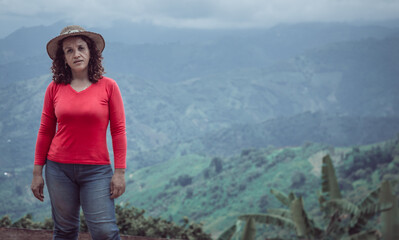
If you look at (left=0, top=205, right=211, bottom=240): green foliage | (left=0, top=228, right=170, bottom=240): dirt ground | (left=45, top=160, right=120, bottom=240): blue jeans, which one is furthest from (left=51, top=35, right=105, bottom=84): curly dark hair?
(left=0, top=205, right=211, bottom=240): green foliage

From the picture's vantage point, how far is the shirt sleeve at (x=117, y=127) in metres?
2.19

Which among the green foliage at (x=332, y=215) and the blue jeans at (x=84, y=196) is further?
the green foliage at (x=332, y=215)

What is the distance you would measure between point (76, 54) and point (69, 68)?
0.13m

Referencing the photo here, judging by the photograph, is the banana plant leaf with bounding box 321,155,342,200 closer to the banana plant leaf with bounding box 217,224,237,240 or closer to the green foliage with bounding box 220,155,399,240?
the green foliage with bounding box 220,155,399,240

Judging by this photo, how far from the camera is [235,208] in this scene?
61594 millimetres

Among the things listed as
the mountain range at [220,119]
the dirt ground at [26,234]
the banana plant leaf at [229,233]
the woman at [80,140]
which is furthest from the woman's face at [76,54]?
the mountain range at [220,119]

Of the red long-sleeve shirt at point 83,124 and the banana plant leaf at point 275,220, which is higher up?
the red long-sleeve shirt at point 83,124

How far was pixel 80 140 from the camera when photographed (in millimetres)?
2131

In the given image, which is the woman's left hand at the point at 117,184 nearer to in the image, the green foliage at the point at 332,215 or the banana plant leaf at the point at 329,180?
the green foliage at the point at 332,215

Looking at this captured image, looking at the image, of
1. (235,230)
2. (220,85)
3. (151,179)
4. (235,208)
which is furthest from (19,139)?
(220,85)

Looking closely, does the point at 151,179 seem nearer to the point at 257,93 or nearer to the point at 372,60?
the point at 257,93

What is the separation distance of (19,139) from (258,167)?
39.9m

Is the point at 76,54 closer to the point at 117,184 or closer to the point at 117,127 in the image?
the point at 117,127

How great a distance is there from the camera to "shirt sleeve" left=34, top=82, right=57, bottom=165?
88.4 inches
